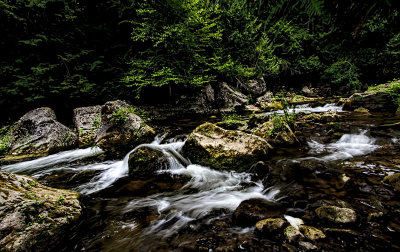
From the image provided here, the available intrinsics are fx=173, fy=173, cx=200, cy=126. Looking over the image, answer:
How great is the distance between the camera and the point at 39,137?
6891 millimetres

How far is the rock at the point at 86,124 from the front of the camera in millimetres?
7486

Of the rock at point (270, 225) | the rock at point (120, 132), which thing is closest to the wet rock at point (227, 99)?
the rock at point (120, 132)

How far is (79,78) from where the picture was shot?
9609 millimetres

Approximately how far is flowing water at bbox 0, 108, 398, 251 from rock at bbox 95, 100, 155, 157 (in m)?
0.78

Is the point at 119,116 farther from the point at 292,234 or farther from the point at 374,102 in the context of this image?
the point at 374,102

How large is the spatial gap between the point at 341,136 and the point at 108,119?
26.6ft

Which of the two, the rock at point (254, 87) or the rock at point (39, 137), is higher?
the rock at point (254, 87)

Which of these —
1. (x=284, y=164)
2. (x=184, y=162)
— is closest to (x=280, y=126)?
(x=284, y=164)

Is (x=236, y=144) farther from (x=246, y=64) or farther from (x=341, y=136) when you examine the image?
(x=246, y=64)

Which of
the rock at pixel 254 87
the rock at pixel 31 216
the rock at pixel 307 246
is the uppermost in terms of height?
the rock at pixel 254 87

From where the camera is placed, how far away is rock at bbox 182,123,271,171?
434 centimetres

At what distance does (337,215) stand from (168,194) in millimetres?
2856

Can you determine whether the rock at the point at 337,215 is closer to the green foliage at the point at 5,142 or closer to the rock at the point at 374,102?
the rock at the point at 374,102

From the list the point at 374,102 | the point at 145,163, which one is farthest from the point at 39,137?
the point at 374,102
